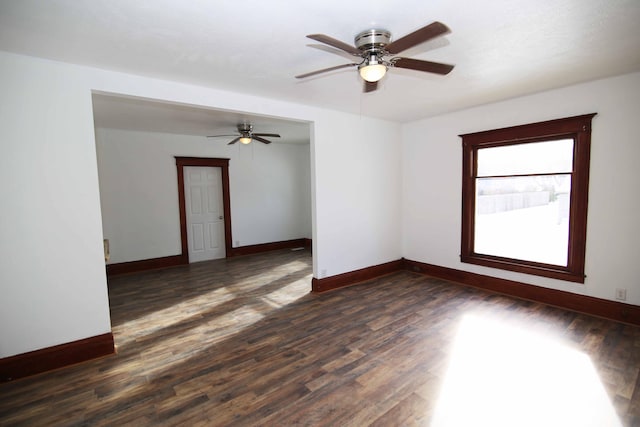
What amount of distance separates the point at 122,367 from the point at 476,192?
483cm

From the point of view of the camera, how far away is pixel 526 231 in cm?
414

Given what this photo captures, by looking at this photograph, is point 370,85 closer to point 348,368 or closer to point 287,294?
point 348,368

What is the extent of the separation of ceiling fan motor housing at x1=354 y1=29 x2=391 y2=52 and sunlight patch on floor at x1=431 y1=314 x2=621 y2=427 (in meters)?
2.59

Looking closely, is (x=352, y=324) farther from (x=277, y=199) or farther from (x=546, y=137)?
(x=277, y=199)

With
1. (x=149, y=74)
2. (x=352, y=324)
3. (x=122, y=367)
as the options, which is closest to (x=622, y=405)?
(x=352, y=324)

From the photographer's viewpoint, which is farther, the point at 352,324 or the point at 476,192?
the point at 476,192

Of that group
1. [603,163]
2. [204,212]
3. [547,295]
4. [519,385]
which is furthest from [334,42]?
[204,212]

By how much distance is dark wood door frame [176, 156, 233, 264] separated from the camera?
243 inches

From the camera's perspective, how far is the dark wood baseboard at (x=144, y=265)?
5.57m

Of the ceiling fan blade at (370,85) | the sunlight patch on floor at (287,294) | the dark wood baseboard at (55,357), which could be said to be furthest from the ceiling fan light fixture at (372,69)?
the dark wood baseboard at (55,357)

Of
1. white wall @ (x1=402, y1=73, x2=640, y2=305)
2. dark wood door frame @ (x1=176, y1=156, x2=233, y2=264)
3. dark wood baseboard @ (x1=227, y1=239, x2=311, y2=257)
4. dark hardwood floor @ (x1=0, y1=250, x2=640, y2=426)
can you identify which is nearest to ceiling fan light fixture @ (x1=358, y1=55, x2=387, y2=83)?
dark hardwood floor @ (x1=0, y1=250, x2=640, y2=426)

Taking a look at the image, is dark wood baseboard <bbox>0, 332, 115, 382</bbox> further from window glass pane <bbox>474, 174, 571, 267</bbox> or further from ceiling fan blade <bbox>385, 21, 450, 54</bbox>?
window glass pane <bbox>474, 174, 571, 267</bbox>

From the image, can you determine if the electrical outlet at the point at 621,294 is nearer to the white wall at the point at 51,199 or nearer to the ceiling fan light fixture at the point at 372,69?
the ceiling fan light fixture at the point at 372,69

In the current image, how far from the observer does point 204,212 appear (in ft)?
21.6
